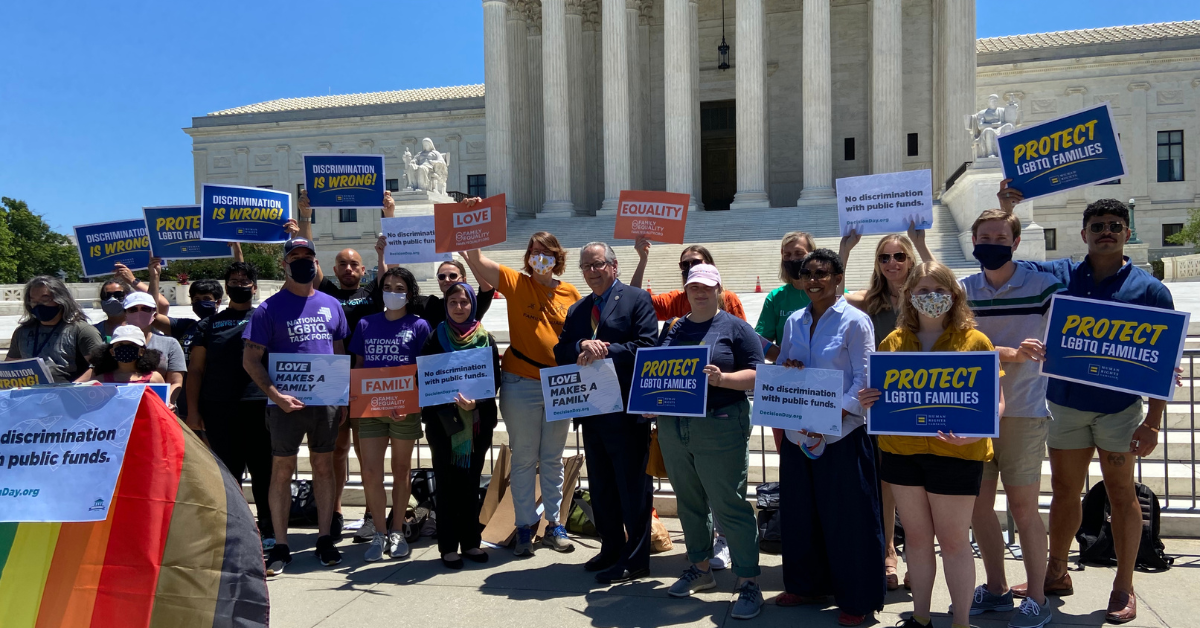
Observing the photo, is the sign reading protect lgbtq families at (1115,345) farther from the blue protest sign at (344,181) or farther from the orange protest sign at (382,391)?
the blue protest sign at (344,181)

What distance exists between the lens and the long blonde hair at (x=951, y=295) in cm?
460

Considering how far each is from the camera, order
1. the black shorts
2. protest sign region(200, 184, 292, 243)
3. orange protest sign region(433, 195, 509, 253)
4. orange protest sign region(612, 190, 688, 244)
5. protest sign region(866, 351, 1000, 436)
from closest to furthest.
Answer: protest sign region(866, 351, 1000, 436), the black shorts, orange protest sign region(433, 195, 509, 253), orange protest sign region(612, 190, 688, 244), protest sign region(200, 184, 292, 243)

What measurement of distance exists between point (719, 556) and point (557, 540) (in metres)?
1.26

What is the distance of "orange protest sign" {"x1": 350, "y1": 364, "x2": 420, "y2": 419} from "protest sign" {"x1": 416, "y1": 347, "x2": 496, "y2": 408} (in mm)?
156

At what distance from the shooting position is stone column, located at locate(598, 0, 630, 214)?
3381 centimetres

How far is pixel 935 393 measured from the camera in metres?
4.54

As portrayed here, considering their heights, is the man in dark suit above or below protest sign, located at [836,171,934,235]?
below

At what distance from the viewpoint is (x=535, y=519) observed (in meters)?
6.73

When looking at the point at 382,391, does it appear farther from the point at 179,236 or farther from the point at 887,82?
the point at 887,82

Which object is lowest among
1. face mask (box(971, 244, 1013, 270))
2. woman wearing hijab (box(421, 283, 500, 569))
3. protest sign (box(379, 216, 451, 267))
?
woman wearing hijab (box(421, 283, 500, 569))

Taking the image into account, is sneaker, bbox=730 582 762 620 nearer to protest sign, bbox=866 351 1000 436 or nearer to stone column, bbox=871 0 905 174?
protest sign, bbox=866 351 1000 436

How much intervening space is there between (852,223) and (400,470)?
4032mm

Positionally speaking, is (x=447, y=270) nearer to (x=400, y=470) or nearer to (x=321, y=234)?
(x=400, y=470)

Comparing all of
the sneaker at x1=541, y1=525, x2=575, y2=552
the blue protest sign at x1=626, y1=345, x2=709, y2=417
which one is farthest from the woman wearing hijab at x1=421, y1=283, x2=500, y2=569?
the blue protest sign at x1=626, y1=345, x2=709, y2=417
